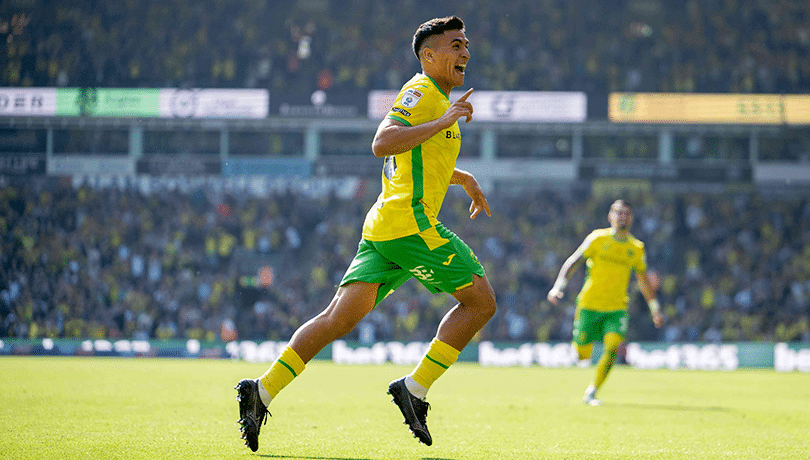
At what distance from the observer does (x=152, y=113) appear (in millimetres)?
24953

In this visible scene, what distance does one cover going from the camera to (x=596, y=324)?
33.4 ft

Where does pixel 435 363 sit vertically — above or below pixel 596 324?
above

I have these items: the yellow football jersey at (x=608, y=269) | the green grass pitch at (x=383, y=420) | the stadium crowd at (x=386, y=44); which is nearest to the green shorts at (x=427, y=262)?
the green grass pitch at (x=383, y=420)

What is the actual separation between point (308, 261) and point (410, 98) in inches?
804

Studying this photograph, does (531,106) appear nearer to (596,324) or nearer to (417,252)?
(596,324)

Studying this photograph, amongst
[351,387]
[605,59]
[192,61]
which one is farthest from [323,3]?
[351,387]

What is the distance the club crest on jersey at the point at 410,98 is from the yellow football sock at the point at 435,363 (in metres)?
1.39

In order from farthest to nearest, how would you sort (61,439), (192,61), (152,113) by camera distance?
(192,61) → (152,113) → (61,439)

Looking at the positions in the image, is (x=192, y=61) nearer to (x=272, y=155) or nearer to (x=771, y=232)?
(x=272, y=155)

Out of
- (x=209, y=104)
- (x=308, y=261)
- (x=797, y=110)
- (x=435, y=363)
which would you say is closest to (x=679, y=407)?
(x=435, y=363)

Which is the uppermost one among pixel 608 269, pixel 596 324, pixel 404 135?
pixel 404 135

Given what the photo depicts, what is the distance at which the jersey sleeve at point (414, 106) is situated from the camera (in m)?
4.63

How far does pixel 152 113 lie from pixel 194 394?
17.2 metres

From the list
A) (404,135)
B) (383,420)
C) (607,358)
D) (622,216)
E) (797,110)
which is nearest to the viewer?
(404,135)
